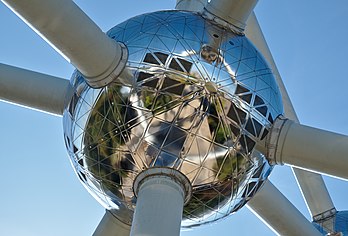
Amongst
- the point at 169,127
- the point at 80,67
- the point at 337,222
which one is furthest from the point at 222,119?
the point at 337,222

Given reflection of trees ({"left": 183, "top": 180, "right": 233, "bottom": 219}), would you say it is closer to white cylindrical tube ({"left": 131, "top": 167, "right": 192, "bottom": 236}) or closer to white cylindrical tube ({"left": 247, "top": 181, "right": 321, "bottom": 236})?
white cylindrical tube ({"left": 131, "top": 167, "right": 192, "bottom": 236})

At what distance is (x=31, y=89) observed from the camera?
6070 millimetres

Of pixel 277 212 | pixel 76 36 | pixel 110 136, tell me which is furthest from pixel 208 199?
pixel 277 212

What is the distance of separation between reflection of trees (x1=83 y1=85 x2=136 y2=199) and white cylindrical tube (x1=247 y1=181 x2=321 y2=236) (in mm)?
2387

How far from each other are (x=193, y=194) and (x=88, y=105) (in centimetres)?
121

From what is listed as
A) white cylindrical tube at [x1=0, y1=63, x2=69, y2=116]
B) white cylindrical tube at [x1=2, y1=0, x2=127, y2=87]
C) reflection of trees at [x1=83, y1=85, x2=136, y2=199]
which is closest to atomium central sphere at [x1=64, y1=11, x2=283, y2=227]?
reflection of trees at [x1=83, y1=85, x2=136, y2=199]

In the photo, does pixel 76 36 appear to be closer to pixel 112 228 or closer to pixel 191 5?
pixel 112 228

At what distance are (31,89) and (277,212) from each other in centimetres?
325

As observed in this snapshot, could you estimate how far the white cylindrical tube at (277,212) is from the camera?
685 centimetres

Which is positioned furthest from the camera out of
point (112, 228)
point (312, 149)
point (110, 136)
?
point (112, 228)

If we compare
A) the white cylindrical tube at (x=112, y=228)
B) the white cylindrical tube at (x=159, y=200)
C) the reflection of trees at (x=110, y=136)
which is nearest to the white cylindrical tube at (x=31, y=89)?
the reflection of trees at (x=110, y=136)

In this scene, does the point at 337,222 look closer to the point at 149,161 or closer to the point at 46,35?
the point at 149,161

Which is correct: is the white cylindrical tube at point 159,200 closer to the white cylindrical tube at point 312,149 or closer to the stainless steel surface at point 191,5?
the white cylindrical tube at point 312,149

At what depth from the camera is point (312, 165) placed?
5324 mm
